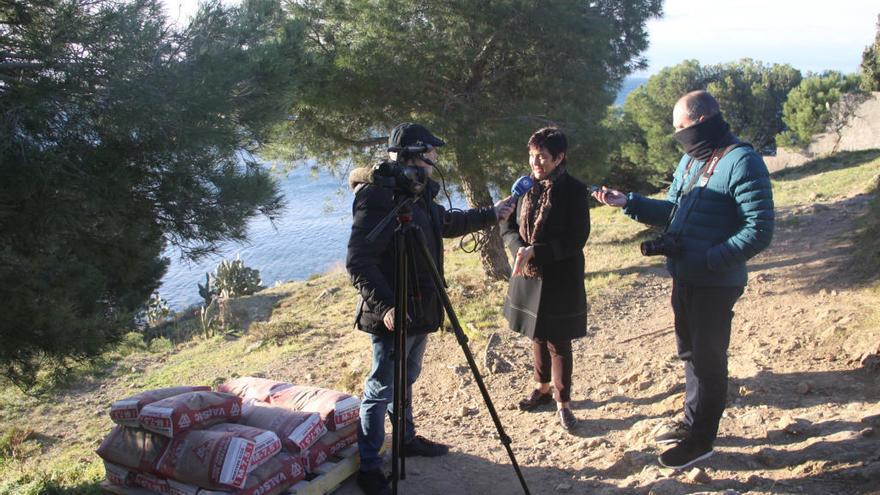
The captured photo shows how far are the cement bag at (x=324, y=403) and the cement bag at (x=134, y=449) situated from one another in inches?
26.7

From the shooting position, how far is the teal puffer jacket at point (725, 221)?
2740 millimetres

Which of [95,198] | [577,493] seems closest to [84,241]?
[95,198]

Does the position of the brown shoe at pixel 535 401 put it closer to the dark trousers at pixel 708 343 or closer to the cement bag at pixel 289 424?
the dark trousers at pixel 708 343

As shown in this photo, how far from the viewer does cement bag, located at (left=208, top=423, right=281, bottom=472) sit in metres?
2.80

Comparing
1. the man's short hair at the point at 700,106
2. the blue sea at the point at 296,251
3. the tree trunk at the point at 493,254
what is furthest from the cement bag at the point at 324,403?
the blue sea at the point at 296,251

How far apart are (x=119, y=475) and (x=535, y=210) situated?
252 cm

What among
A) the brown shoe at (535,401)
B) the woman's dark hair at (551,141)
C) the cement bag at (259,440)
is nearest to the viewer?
the cement bag at (259,440)

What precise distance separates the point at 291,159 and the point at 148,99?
5192 millimetres

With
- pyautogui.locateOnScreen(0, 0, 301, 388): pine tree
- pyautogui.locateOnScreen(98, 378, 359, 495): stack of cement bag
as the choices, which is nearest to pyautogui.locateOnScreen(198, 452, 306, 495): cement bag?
pyautogui.locateOnScreen(98, 378, 359, 495): stack of cement bag

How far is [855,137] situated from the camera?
22.0 m

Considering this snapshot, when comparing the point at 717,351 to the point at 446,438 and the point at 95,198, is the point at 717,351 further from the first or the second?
the point at 95,198

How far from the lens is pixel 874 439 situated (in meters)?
3.10

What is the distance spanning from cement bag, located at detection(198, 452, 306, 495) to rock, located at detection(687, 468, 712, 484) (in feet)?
6.02

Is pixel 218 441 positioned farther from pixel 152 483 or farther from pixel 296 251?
pixel 296 251
